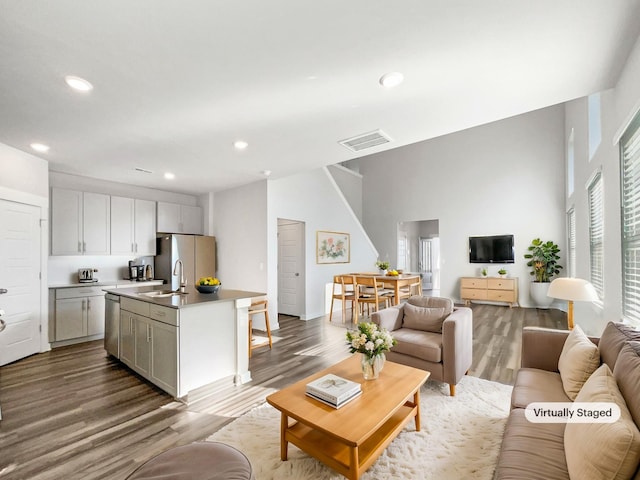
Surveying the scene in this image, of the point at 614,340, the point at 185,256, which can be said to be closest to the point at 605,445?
the point at 614,340

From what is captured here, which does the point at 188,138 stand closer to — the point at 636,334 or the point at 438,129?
the point at 438,129

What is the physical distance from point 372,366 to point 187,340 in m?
1.69

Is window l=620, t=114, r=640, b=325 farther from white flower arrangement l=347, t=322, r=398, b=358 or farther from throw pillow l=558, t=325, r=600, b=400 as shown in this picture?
white flower arrangement l=347, t=322, r=398, b=358

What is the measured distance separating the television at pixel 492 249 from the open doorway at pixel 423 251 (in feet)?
7.19

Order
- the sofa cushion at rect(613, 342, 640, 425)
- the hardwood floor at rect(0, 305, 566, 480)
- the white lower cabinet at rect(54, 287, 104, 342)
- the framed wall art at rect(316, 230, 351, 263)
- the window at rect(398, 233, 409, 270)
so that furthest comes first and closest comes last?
the window at rect(398, 233, 409, 270), the framed wall art at rect(316, 230, 351, 263), the white lower cabinet at rect(54, 287, 104, 342), the hardwood floor at rect(0, 305, 566, 480), the sofa cushion at rect(613, 342, 640, 425)

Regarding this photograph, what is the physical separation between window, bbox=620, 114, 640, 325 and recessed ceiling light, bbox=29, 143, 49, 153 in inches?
214

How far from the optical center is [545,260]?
263 inches

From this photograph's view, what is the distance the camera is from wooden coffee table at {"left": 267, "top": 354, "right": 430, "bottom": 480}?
157 centimetres

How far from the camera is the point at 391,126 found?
9.95 ft

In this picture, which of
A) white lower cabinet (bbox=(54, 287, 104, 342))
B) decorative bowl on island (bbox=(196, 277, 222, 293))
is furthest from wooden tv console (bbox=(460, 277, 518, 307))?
white lower cabinet (bbox=(54, 287, 104, 342))

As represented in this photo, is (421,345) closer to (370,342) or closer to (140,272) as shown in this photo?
(370,342)

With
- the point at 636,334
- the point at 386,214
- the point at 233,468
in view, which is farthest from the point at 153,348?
the point at 386,214

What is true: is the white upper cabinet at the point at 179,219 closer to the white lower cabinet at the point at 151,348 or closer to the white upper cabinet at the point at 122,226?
the white upper cabinet at the point at 122,226

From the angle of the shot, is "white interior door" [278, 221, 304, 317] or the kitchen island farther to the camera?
"white interior door" [278, 221, 304, 317]
